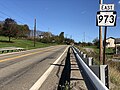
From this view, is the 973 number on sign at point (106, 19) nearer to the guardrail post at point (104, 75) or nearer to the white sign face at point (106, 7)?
the white sign face at point (106, 7)

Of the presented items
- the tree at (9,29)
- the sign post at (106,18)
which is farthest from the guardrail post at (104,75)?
the tree at (9,29)

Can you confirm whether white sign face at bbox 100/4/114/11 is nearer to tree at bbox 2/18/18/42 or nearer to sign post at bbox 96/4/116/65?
sign post at bbox 96/4/116/65

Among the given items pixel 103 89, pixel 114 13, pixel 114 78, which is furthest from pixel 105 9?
pixel 103 89

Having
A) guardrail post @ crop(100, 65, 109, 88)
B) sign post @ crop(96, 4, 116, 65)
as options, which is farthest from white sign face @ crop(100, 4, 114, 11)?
guardrail post @ crop(100, 65, 109, 88)

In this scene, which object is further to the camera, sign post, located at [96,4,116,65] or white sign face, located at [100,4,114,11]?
white sign face, located at [100,4,114,11]

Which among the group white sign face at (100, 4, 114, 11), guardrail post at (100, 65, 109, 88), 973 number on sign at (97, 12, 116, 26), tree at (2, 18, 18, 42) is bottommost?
guardrail post at (100, 65, 109, 88)

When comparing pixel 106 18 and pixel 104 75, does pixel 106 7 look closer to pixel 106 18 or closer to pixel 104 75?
pixel 106 18

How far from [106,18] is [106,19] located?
4 cm

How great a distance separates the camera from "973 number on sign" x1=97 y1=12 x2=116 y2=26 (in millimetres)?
11766

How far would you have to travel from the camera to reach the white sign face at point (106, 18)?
1177cm

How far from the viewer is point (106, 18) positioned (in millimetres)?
11898

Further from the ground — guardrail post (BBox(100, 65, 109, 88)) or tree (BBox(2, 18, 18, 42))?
tree (BBox(2, 18, 18, 42))

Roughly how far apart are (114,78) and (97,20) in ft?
10.3

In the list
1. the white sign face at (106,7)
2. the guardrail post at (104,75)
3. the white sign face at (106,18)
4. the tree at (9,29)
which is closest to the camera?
the guardrail post at (104,75)
